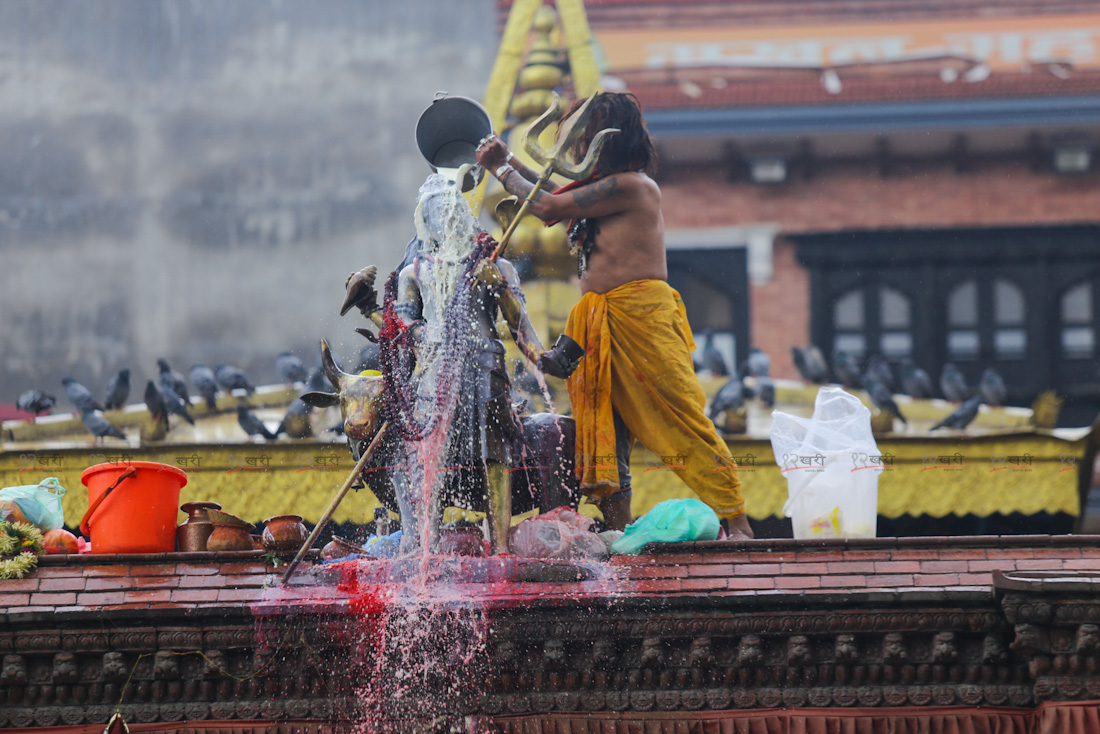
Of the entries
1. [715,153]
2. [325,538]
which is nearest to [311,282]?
[715,153]

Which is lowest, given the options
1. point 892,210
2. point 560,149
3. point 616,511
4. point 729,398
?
point 616,511

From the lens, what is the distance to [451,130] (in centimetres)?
862

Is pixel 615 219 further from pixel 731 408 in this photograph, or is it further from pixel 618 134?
pixel 731 408

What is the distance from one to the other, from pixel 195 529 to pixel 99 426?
736 centimetres

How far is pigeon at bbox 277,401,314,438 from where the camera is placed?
13562 mm

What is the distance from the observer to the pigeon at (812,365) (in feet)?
55.3

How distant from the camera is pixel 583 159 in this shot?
→ 28.6 ft

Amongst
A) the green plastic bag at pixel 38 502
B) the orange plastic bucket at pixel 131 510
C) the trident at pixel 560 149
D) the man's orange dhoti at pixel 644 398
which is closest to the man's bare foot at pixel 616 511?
the man's orange dhoti at pixel 644 398

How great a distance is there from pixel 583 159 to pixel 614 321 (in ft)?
3.37

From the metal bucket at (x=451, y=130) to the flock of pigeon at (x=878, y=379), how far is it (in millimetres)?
6495

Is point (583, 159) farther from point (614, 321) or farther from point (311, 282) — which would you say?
point (311, 282)

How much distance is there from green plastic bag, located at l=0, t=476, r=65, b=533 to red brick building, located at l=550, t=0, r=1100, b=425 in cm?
1133

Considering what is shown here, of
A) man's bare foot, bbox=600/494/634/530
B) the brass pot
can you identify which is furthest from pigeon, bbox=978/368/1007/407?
the brass pot

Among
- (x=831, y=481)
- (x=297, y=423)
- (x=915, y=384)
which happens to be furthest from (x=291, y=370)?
(x=831, y=481)
